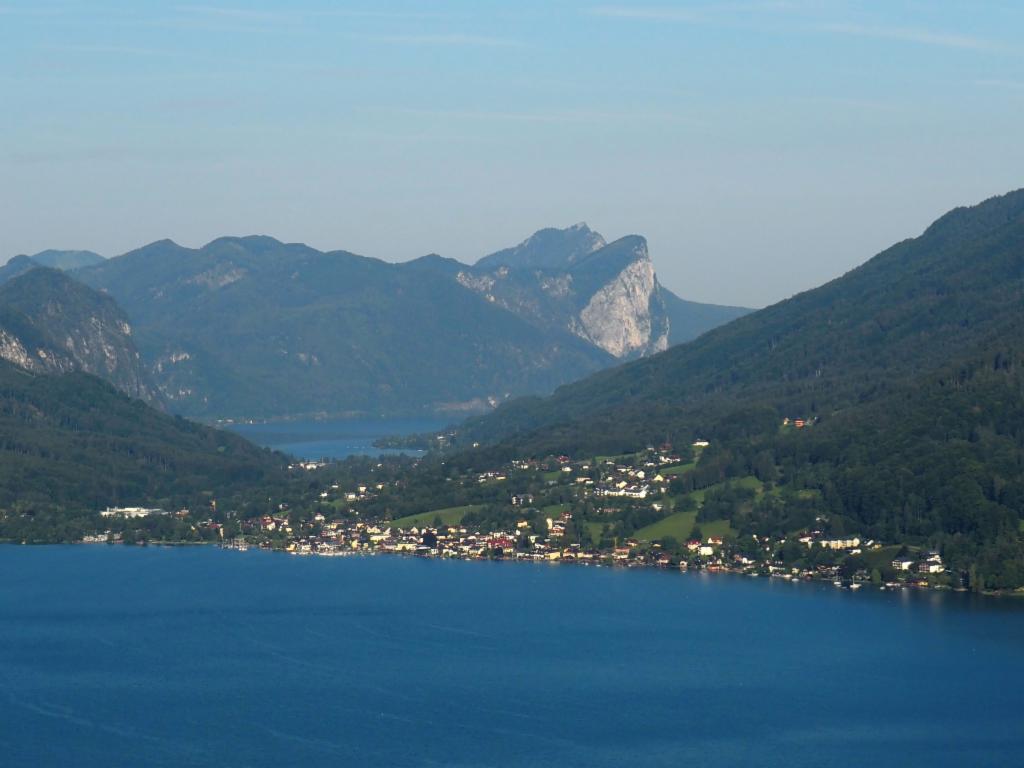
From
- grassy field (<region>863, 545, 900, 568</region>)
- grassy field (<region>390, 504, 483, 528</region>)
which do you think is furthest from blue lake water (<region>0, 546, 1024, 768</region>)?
grassy field (<region>390, 504, 483, 528</region>)

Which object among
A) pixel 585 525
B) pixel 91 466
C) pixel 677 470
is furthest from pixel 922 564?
pixel 91 466

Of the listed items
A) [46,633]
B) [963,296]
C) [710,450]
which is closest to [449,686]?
[46,633]

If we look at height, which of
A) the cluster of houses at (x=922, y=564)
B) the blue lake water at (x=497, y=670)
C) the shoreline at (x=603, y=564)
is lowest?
the blue lake water at (x=497, y=670)

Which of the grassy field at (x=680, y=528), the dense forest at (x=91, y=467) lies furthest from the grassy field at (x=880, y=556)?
the dense forest at (x=91, y=467)

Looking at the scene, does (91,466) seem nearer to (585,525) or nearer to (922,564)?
(585,525)

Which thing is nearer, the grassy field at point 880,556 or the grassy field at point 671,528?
the grassy field at point 880,556

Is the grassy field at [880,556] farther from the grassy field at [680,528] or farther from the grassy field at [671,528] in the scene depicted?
the grassy field at [671,528]
